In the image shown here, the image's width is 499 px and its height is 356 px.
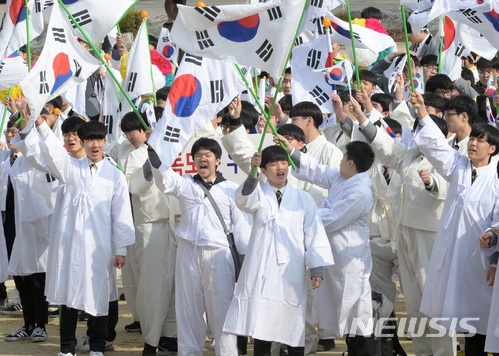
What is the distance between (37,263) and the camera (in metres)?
11.0

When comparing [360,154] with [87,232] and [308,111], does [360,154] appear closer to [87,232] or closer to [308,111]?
[308,111]

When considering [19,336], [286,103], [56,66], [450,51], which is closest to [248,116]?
[286,103]

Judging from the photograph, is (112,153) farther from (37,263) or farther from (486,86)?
(486,86)

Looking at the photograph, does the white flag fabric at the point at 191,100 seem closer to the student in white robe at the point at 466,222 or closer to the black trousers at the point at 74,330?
the student in white robe at the point at 466,222

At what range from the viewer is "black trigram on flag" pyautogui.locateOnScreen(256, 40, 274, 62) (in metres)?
8.47

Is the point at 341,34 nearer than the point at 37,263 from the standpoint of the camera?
No

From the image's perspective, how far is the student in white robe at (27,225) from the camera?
10836 mm

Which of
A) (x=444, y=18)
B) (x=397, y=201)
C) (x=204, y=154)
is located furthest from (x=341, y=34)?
(x=204, y=154)

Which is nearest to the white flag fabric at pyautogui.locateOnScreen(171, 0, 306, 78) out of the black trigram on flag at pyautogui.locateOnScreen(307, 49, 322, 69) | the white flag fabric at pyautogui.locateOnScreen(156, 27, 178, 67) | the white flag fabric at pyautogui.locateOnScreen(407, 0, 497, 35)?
the white flag fabric at pyautogui.locateOnScreen(407, 0, 497, 35)

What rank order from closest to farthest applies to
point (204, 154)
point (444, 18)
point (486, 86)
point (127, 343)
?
point (204, 154)
point (127, 343)
point (444, 18)
point (486, 86)

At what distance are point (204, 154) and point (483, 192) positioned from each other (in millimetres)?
2213

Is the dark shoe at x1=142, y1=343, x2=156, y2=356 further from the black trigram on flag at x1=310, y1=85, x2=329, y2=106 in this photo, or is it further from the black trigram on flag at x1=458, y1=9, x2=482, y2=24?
the black trigram on flag at x1=458, y1=9, x2=482, y2=24

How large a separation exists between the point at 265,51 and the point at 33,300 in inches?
150

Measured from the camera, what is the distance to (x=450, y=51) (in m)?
12.7
